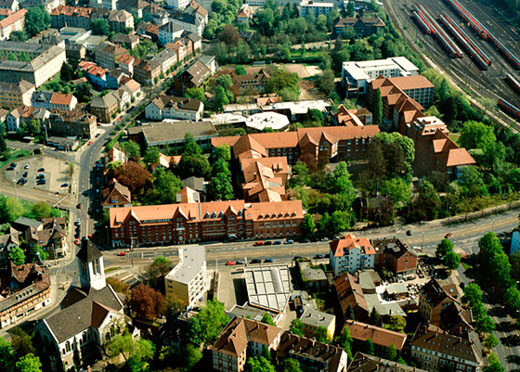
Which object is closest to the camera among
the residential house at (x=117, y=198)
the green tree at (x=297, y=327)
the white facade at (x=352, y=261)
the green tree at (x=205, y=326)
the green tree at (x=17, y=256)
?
the green tree at (x=205, y=326)

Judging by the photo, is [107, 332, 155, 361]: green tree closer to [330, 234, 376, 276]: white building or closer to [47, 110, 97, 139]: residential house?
[330, 234, 376, 276]: white building

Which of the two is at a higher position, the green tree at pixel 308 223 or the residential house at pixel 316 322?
the residential house at pixel 316 322

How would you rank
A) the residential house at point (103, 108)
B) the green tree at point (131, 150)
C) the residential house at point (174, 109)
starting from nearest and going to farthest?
1. the green tree at point (131, 150)
2. the residential house at point (174, 109)
3. the residential house at point (103, 108)

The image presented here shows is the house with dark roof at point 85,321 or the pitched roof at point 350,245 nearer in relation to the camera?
the house with dark roof at point 85,321

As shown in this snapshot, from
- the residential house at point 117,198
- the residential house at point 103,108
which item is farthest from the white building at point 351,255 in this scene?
the residential house at point 103,108

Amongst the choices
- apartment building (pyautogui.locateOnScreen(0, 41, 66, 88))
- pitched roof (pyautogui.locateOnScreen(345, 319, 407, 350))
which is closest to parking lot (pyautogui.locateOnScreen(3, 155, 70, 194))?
apartment building (pyautogui.locateOnScreen(0, 41, 66, 88))

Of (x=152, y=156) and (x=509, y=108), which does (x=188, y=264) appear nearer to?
(x=152, y=156)

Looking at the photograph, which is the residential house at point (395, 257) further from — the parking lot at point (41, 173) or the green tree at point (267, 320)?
the parking lot at point (41, 173)
